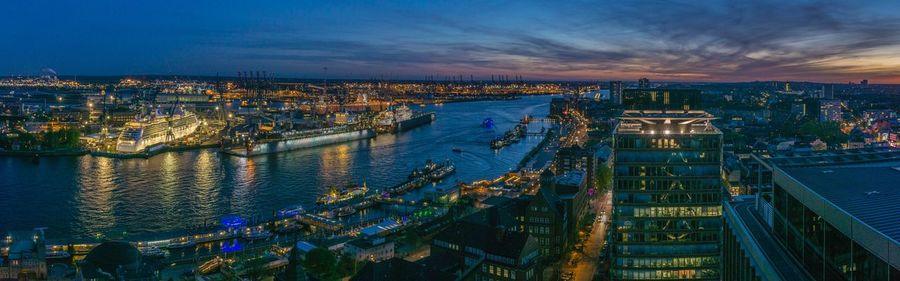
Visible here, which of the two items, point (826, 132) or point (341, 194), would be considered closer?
point (341, 194)

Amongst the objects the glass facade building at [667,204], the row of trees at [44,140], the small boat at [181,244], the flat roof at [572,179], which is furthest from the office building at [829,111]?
the row of trees at [44,140]

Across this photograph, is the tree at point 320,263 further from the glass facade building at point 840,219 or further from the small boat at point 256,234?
the glass facade building at point 840,219

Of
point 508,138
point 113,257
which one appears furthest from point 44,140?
point 113,257

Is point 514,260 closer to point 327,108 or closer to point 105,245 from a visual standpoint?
point 105,245

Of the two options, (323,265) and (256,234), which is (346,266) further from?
(256,234)

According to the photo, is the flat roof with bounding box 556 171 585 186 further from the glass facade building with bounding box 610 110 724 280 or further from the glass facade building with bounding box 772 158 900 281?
the glass facade building with bounding box 772 158 900 281

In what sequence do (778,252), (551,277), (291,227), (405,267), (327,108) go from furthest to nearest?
(327,108)
(291,227)
(551,277)
(405,267)
(778,252)

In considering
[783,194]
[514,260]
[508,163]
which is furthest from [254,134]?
[783,194]
